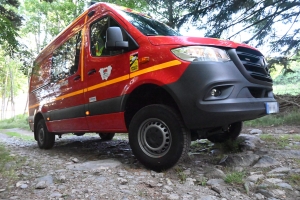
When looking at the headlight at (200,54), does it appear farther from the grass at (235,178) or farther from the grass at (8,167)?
the grass at (8,167)

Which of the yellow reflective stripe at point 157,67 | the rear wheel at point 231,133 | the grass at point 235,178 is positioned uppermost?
the yellow reflective stripe at point 157,67

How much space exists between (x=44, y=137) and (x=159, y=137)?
355 cm

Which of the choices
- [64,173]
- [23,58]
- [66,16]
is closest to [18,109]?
[66,16]

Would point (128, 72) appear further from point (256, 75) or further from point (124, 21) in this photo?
point (256, 75)

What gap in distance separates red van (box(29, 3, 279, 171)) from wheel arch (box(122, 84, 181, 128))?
1 centimetres

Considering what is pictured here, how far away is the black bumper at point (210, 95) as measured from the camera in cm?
237

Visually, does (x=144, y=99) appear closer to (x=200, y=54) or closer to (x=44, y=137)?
(x=200, y=54)

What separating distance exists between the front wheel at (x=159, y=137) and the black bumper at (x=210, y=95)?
0.53 feet

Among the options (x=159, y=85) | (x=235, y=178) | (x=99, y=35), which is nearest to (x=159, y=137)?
(x=159, y=85)

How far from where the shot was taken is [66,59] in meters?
4.48

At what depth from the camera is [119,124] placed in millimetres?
3156

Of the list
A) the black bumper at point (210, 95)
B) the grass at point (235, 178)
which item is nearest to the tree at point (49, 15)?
the black bumper at point (210, 95)

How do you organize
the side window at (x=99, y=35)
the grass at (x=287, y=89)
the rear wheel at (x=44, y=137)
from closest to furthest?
1. the side window at (x=99, y=35)
2. the rear wheel at (x=44, y=137)
3. the grass at (x=287, y=89)

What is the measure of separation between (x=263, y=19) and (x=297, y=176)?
5.51 metres
